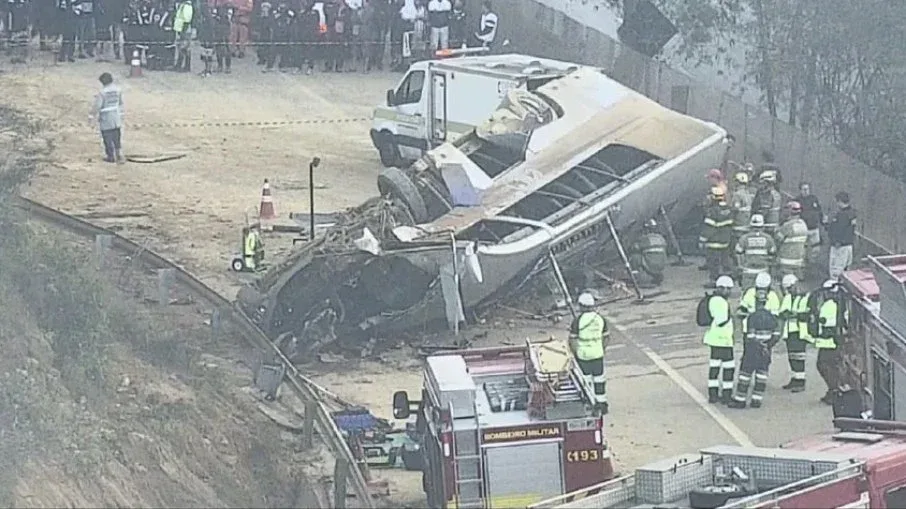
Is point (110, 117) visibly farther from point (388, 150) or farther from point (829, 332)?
point (829, 332)

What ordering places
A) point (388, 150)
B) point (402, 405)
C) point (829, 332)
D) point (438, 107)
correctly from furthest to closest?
point (388, 150)
point (438, 107)
point (829, 332)
point (402, 405)

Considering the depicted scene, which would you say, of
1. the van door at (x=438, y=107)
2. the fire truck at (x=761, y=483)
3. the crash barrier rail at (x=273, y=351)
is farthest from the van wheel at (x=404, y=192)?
the fire truck at (x=761, y=483)

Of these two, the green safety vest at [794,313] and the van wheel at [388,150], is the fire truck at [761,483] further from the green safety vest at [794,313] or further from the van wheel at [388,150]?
the van wheel at [388,150]

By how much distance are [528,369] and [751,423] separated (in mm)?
3618

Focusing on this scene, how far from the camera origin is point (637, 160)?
2253 centimetres

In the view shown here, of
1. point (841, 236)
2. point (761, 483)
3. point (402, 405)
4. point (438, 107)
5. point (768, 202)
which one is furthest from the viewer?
point (438, 107)

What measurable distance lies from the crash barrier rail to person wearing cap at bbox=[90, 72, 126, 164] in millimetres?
3332

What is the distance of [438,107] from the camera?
88.6ft

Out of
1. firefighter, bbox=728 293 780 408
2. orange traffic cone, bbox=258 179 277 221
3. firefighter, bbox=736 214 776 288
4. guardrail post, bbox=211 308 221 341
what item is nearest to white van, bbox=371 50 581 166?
orange traffic cone, bbox=258 179 277 221

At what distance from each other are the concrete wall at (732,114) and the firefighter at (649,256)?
2701 mm

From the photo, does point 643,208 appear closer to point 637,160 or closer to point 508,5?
point 637,160

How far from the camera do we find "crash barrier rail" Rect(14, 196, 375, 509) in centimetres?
1384

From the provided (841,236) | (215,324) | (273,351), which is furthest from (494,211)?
(273,351)

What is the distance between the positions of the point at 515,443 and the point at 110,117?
14414mm
